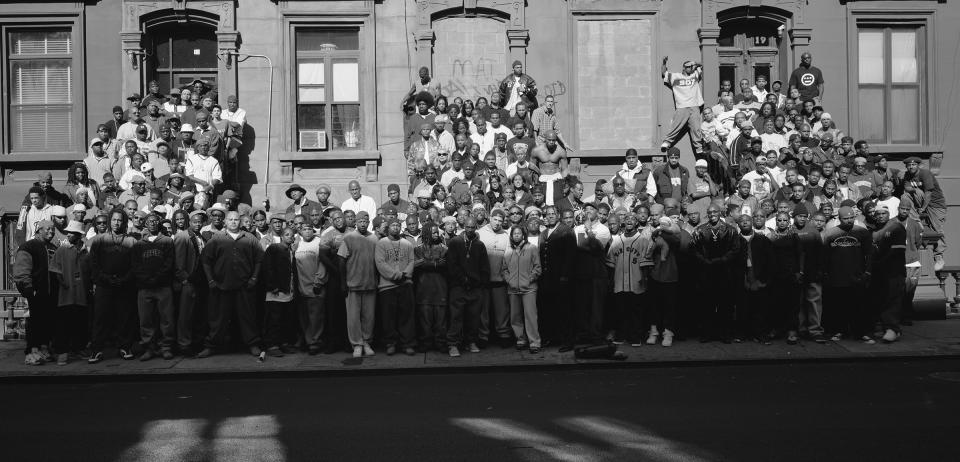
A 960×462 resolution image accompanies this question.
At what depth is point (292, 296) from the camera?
13977 millimetres

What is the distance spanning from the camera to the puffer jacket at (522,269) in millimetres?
13852

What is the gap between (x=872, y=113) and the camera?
2009cm

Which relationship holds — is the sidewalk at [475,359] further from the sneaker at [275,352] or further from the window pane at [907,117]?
the window pane at [907,117]

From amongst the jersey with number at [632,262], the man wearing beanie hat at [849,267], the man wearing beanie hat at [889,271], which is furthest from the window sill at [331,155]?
the man wearing beanie hat at [889,271]

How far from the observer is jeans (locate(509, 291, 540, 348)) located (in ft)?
45.5

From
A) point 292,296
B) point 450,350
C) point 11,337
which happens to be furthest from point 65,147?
point 450,350

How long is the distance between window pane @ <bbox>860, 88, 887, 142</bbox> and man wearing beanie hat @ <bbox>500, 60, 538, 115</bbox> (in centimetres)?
701

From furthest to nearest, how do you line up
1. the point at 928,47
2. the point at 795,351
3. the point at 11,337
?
the point at 928,47 < the point at 11,337 < the point at 795,351

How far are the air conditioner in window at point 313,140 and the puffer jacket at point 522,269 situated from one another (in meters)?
6.23

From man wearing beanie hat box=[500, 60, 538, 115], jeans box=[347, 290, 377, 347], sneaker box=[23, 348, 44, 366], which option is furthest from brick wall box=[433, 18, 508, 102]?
sneaker box=[23, 348, 44, 366]

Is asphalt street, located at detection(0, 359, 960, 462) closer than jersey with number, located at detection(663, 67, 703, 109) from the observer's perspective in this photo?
Yes

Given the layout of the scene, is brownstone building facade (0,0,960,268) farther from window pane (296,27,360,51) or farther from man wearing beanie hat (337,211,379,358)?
man wearing beanie hat (337,211,379,358)

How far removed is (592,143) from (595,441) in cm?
Answer: 1147

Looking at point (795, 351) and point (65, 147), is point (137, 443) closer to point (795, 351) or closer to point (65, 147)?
point (795, 351)
